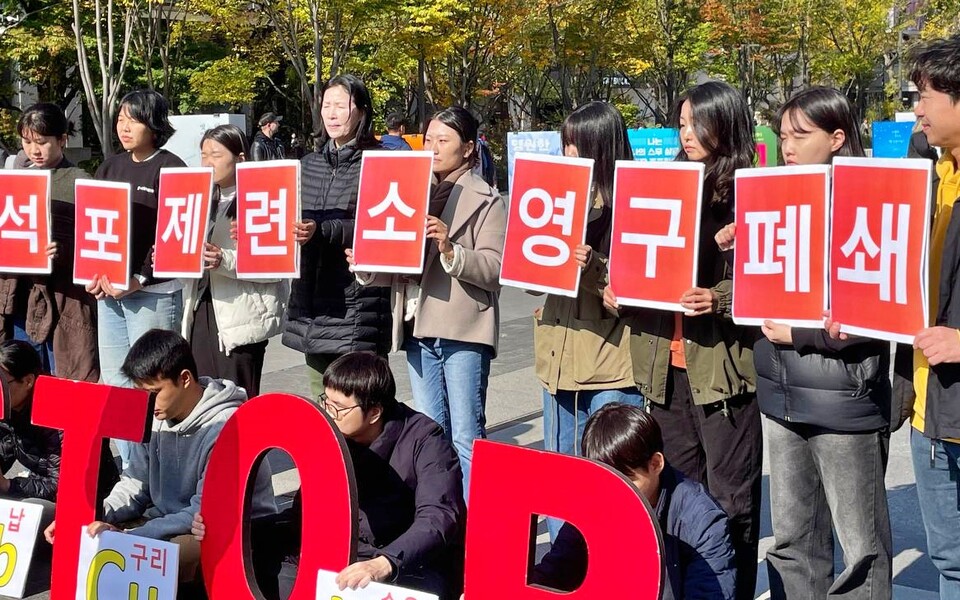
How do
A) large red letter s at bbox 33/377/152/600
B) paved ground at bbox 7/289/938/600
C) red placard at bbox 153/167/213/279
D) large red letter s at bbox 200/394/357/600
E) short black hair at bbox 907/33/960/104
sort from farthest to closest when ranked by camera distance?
red placard at bbox 153/167/213/279
paved ground at bbox 7/289/938/600
large red letter s at bbox 33/377/152/600
large red letter s at bbox 200/394/357/600
short black hair at bbox 907/33/960/104

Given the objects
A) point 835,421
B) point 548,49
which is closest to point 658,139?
point 548,49

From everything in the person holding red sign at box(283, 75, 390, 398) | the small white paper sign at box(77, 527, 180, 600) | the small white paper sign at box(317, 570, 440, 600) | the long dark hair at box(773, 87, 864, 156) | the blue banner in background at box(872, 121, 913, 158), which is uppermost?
the blue banner in background at box(872, 121, 913, 158)

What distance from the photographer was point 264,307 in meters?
4.69

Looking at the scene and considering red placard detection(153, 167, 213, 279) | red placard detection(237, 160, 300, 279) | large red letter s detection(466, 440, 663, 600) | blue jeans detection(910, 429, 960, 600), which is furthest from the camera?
red placard detection(153, 167, 213, 279)

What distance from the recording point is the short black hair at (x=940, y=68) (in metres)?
2.71

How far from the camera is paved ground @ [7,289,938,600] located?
420cm

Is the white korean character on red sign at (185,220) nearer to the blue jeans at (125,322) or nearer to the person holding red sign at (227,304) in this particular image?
the person holding red sign at (227,304)

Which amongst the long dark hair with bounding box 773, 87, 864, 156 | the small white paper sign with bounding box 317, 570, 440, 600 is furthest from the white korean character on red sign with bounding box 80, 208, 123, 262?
the long dark hair with bounding box 773, 87, 864, 156

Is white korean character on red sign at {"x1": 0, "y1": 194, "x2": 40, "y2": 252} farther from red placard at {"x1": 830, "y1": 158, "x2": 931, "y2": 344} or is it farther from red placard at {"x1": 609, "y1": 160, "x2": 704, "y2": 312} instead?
red placard at {"x1": 830, "y1": 158, "x2": 931, "y2": 344}

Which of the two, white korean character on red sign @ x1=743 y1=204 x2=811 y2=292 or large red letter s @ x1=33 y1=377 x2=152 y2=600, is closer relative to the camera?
white korean character on red sign @ x1=743 y1=204 x2=811 y2=292

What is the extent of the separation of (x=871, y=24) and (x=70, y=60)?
22.4 metres

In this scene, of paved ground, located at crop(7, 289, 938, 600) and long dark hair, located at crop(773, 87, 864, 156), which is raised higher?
long dark hair, located at crop(773, 87, 864, 156)

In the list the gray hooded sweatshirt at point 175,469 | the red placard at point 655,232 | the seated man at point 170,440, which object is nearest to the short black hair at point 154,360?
the seated man at point 170,440

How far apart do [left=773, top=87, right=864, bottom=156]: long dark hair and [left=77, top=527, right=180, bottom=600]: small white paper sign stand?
214cm
